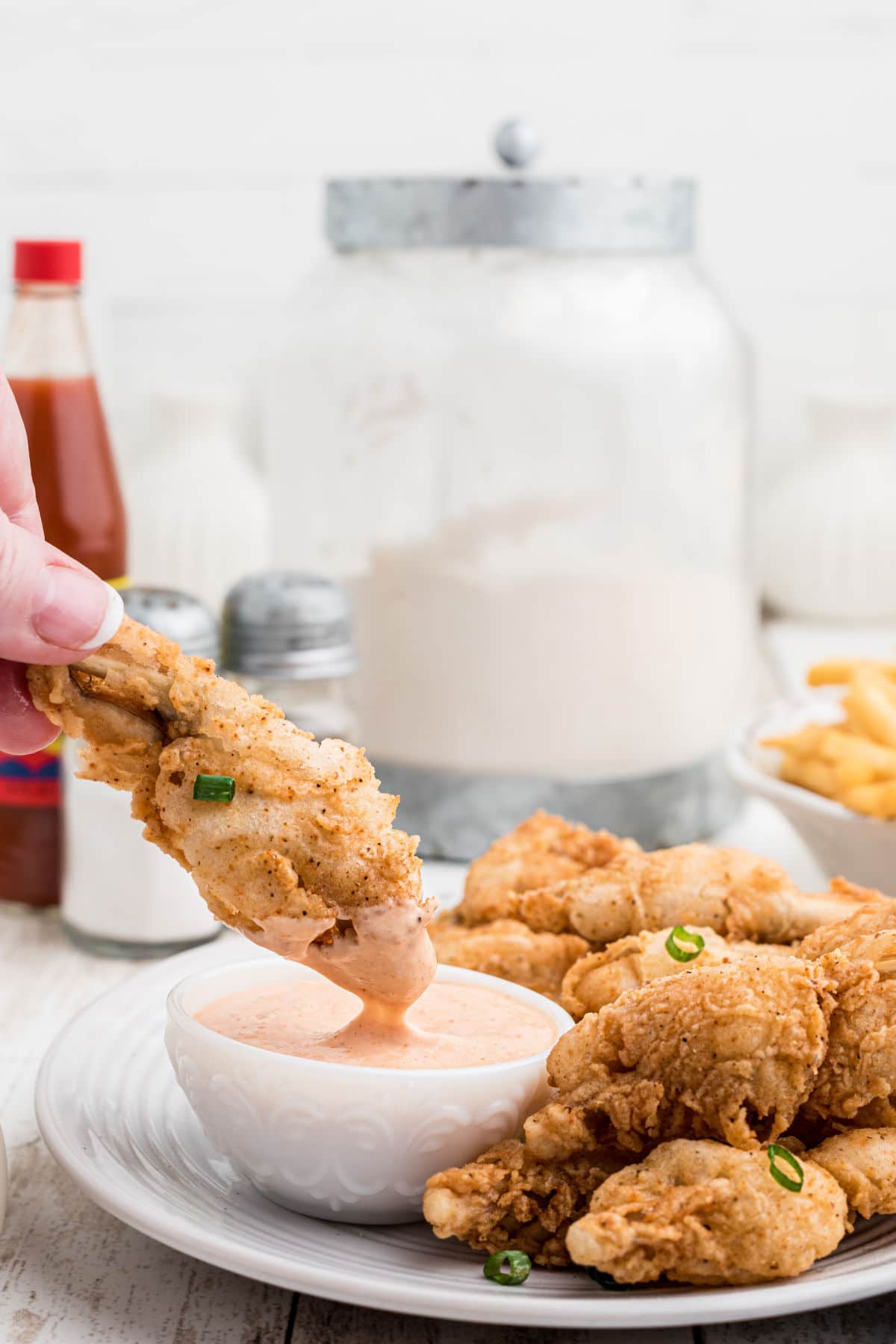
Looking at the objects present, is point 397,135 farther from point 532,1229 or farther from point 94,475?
point 532,1229

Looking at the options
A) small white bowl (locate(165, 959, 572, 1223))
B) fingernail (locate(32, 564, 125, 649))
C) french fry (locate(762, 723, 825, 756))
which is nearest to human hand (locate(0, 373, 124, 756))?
fingernail (locate(32, 564, 125, 649))

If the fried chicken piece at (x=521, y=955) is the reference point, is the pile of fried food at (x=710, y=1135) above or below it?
above

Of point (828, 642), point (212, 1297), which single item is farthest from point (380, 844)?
point (828, 642)

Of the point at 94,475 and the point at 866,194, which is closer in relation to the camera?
the point at 94,475

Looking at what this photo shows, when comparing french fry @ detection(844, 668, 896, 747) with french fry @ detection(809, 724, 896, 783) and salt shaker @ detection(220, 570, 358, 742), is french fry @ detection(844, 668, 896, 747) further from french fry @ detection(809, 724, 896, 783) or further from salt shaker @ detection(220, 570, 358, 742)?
salt shaker @ detection(220, 570, 358, 742)

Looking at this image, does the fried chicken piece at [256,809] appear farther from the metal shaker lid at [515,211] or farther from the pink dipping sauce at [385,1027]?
the metal shaker lid at [515,211]

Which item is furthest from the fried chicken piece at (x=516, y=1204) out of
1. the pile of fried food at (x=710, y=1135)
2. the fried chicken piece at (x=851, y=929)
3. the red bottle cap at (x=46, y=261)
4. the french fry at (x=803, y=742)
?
the red bottle cap at (x=46, y=261)
